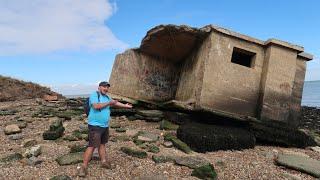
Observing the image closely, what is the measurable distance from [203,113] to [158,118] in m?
1.97

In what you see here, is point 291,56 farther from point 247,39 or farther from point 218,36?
point 218,36

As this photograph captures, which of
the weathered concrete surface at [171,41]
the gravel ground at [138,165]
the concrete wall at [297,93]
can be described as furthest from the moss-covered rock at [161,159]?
the concrete wall at [297,93]

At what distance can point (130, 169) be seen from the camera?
8.19 meters

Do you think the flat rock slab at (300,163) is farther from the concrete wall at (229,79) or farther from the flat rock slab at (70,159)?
the flat rock slab at (70,159)

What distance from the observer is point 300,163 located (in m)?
9.41

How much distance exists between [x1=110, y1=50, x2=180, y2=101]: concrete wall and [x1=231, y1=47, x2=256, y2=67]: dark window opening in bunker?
231cm

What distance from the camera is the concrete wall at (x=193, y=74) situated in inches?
457

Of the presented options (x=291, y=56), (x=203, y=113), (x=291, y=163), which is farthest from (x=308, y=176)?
(x=291, y=56)

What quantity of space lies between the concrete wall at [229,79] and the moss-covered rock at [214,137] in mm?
835

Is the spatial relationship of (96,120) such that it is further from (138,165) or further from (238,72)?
(238,72)

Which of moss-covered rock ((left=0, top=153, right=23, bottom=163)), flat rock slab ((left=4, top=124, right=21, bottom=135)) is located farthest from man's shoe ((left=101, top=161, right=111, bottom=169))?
flat rock slab ((left=4, top=124, right=21, bottom=135))

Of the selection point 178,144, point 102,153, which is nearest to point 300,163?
point 178,144

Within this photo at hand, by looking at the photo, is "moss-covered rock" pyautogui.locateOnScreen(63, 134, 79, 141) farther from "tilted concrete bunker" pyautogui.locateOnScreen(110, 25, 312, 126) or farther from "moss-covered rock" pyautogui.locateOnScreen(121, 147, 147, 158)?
"tilted concrete bunker" pyautogui.locateOnScreen(110, 25, 312, 126)

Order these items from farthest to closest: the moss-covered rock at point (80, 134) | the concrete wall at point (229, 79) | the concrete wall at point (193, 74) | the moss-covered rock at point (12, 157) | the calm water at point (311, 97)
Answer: the calm water at point (311, 97)
the concrete wall at point (193, 74)
the concrete wall at point (229, 79)
the moss-covered rock at point (80, 134)
the moss-covered rock at point (12, 157)
